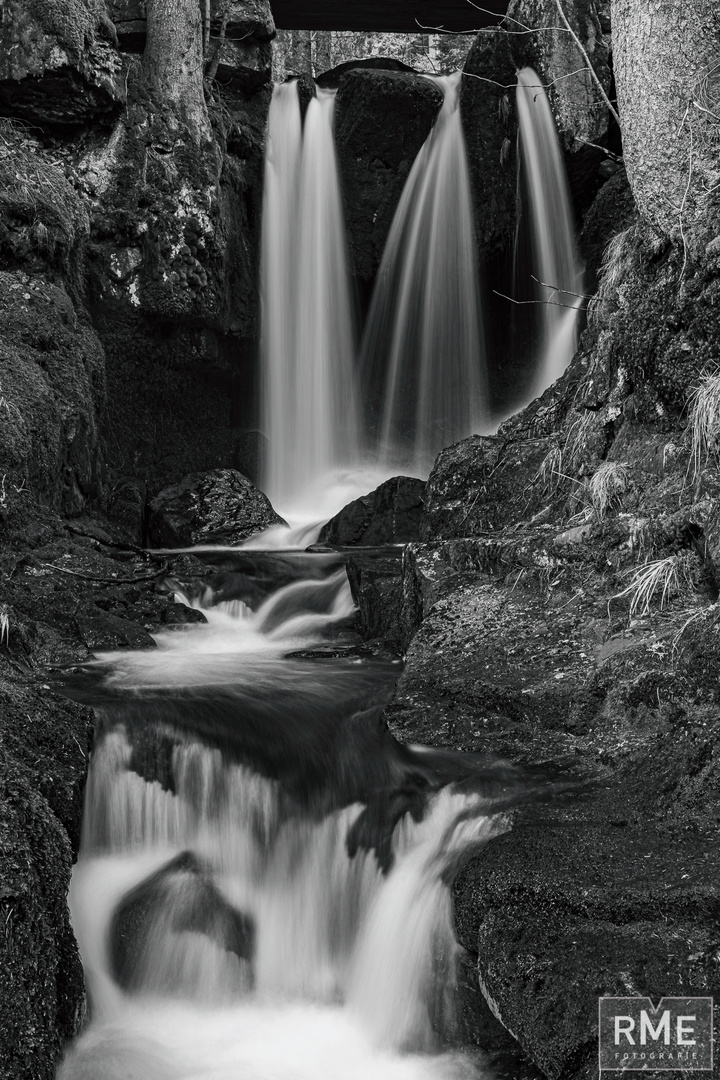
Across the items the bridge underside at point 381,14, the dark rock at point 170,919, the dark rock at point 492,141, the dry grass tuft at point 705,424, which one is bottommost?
the dark rock at point 170,919

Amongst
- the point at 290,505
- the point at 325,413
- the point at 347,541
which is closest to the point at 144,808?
the point at 347,541

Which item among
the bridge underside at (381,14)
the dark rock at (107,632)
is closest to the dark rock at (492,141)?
the bridge underside at (381,14)

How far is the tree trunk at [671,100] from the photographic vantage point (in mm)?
6066

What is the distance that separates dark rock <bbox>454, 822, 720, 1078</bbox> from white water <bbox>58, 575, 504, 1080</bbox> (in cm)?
37

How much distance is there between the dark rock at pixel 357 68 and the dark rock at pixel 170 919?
12.3 metres

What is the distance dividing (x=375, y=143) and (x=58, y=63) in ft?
15.1

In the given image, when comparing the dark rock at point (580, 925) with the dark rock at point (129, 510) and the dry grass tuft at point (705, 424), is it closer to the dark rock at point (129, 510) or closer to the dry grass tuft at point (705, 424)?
the dry grass tuft at point (705, 424)

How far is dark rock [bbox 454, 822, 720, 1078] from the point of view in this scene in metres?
2.88

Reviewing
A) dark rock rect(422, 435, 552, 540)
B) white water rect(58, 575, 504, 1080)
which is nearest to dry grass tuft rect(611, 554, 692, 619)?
white water rect(58, 575, 504, 1080)

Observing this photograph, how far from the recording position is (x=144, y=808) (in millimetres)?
4504

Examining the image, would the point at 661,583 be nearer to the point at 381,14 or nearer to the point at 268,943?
the point at 268,943

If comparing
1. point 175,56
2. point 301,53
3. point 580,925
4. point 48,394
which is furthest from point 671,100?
point 301,53

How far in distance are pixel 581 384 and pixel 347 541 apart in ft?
11.9

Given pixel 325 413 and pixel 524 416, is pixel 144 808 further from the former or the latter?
pixel 325 413
